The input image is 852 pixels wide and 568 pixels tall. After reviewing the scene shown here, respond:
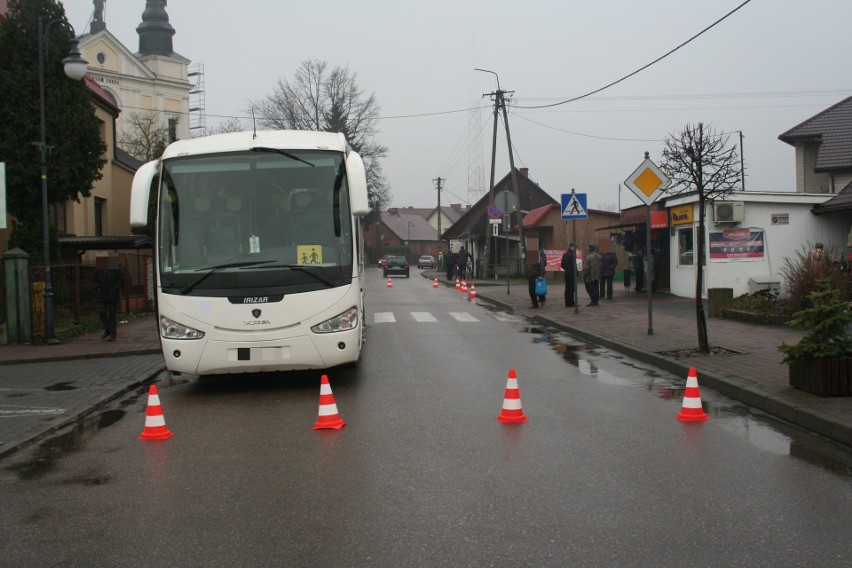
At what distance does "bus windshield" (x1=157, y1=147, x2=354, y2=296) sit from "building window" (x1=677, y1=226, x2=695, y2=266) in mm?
16045

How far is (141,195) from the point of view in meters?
9.37

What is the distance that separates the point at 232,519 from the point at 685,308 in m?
17.2

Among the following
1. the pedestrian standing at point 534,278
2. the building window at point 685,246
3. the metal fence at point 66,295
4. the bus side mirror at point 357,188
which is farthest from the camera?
the building window at point 685,246

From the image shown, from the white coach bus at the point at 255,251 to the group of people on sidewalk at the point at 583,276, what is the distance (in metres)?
11.1

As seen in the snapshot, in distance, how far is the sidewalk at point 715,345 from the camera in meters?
7.82

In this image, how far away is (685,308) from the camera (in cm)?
2023

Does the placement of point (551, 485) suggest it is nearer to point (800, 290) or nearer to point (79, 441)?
point (79, 441)

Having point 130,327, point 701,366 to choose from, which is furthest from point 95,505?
point 130,327

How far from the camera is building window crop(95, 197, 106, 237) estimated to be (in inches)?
1107

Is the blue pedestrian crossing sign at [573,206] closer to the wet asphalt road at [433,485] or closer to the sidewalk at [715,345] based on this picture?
the sidewalk at [715,345]

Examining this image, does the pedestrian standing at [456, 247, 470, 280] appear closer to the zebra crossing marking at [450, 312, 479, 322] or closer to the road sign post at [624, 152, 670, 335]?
the zebra crossing marking at [450, 312, 479, 322]

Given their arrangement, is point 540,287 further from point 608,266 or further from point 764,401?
point 764,401

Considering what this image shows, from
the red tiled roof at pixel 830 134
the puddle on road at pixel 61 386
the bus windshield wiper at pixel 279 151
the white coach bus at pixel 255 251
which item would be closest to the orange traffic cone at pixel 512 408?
the white coach bus at pixel 255 251

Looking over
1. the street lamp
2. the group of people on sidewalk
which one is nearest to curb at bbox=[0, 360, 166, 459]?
the street lamp
